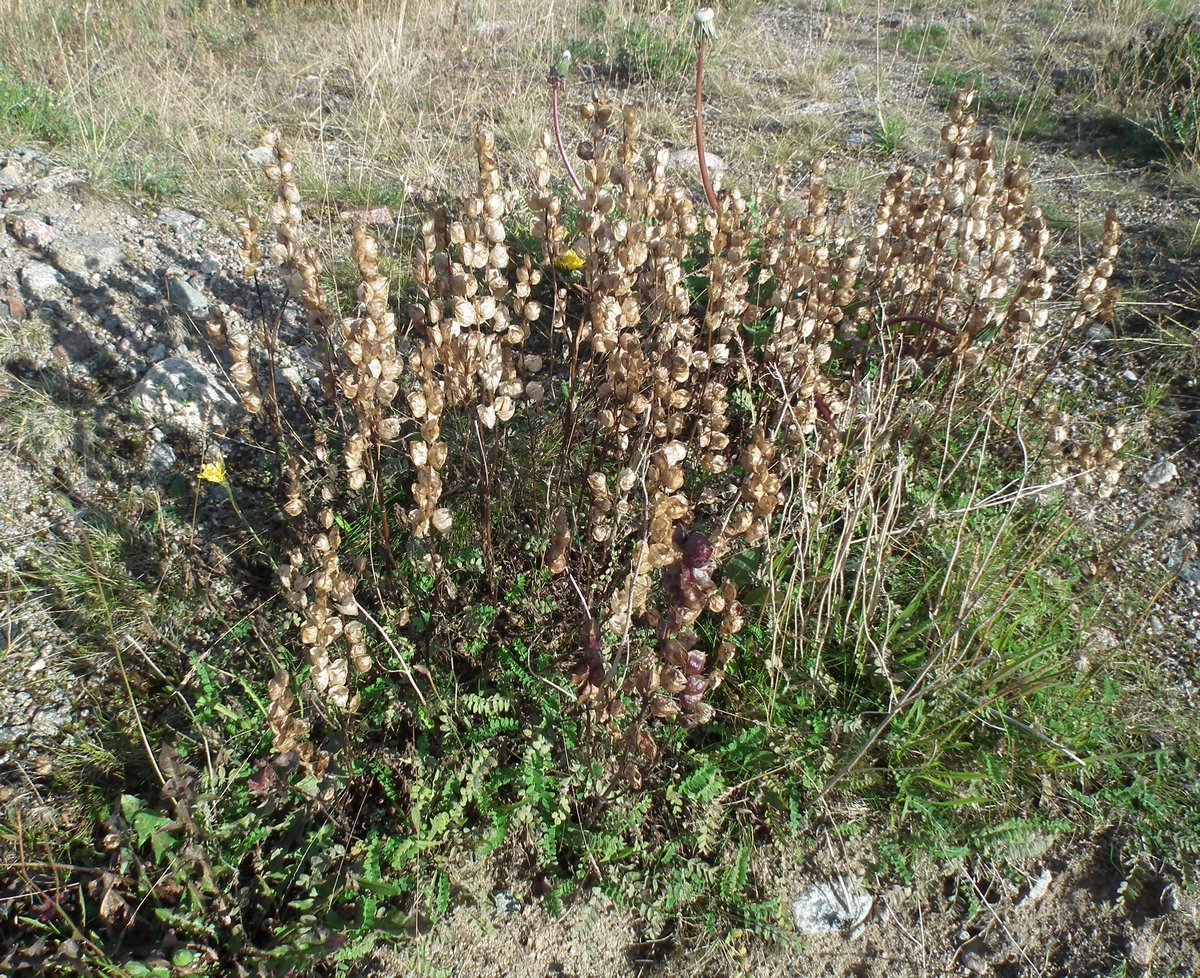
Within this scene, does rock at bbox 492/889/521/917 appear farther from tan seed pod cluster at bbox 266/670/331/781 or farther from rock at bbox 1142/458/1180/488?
rock at bbox 1142/458/1180/488

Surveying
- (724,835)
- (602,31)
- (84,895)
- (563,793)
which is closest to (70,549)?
(84,895)

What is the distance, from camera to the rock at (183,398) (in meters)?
2.78

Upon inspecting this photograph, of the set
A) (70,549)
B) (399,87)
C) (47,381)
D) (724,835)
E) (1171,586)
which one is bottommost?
(724,835)

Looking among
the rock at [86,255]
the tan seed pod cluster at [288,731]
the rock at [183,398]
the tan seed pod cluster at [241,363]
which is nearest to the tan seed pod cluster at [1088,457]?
the tan seed pod cluster at [288,731]

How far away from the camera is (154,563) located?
96.4 inches

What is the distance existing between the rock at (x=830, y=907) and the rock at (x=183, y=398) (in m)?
2.29

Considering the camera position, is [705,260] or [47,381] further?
[705,260]

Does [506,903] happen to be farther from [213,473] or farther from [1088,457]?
[1088,457]

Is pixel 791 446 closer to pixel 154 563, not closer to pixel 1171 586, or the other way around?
pixel 1171 586

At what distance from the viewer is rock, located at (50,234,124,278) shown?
3.20m

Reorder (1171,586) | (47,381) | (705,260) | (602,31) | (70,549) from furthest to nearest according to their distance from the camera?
(602,31)
(705,260)
(47,381)
(1171,586)
(70,549)

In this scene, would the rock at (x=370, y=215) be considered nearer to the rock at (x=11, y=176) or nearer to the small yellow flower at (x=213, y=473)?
the rock at (x=11, y=176)

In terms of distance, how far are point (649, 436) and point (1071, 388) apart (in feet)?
6.24

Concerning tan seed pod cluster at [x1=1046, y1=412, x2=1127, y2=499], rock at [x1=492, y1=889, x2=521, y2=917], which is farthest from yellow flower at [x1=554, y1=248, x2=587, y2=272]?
rock at [x1=492, y1=889, x2=521, y2=917]
